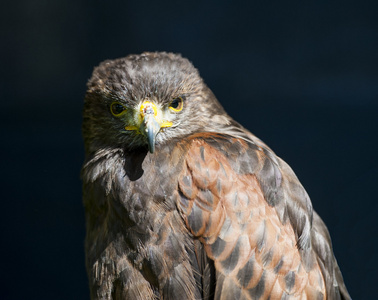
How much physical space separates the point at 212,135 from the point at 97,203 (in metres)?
0.57

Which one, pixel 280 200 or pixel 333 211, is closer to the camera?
pixel 280 200

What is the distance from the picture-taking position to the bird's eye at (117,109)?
225cm

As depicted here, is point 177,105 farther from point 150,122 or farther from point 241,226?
point 241,226

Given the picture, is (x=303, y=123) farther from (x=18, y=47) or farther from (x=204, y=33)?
(x=18, y=47)

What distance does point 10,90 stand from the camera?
396cm

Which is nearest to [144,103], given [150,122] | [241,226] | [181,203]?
[150,122]

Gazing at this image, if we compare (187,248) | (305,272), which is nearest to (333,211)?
(305,272)

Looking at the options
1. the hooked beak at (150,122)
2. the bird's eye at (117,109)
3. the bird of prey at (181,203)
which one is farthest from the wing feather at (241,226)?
the bird's eye at (117,109)

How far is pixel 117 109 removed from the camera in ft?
7.43

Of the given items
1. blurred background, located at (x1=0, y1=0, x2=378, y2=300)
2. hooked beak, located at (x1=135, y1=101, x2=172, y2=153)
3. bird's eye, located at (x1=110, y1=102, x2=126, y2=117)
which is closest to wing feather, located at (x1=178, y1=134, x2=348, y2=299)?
hooked beak, located at (x1=135, y1=101, x2=172, y2=153)

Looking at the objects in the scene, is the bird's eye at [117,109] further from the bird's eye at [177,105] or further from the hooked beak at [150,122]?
the bird's eye at [177,105]

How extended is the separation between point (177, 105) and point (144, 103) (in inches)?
7.7

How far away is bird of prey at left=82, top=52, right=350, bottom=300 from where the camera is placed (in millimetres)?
2113

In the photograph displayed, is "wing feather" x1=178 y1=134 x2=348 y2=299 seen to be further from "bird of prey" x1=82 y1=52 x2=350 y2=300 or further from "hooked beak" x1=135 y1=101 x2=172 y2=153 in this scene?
"hooked beak" x1=135 y1=101 x2=172 y2=153
